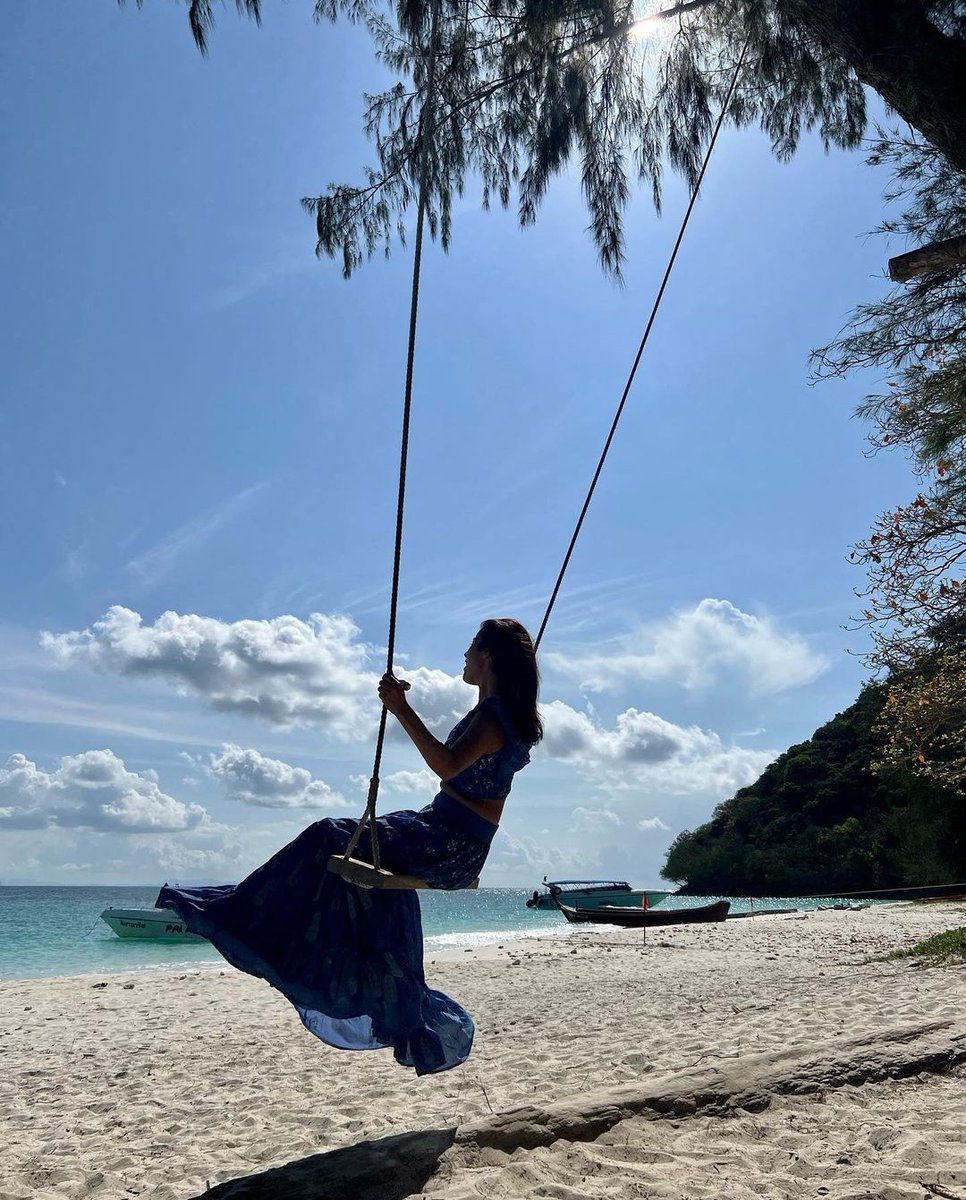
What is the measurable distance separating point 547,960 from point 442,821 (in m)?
12.1

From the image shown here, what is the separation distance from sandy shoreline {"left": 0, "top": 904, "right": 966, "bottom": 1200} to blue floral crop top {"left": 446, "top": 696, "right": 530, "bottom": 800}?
127cm

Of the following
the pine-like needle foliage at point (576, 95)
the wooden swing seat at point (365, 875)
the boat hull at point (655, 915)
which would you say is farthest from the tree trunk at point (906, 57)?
the boat hull at point (655, 915)

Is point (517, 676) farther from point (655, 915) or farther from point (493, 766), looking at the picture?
point (655, 915)

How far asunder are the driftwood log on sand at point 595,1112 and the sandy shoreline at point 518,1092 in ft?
0.13

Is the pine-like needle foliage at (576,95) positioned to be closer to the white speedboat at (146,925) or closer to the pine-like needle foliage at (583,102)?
the pine-like needle foliage at (583,102)

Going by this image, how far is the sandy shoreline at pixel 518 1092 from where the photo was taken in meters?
3.11

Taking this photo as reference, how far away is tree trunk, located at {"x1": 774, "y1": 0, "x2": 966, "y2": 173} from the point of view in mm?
3715

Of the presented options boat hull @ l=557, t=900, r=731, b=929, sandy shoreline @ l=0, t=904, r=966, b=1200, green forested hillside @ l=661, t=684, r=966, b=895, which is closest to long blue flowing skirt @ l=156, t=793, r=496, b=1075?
sandy shoreline @ l=0, t=904, r=966, b=1200

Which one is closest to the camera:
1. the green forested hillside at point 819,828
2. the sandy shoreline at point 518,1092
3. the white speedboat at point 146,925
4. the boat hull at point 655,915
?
the sandy shoreline at point 518,1092

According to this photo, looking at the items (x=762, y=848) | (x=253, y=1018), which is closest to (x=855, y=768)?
(x=762, y=848)

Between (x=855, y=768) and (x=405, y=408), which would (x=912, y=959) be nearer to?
(x=405, y=408)

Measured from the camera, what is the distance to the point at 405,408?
334cm

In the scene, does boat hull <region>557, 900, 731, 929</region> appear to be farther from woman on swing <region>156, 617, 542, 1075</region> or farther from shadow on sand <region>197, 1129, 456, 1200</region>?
woman on swing <region>156, 617, 542, 1075</region>

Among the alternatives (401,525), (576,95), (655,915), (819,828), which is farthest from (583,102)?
(819,828)
